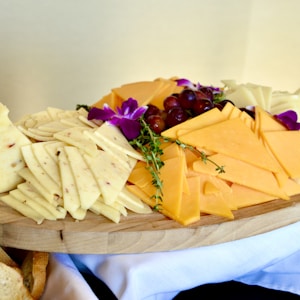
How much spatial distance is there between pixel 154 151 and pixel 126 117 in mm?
167

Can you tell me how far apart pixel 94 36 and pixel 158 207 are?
5.05ft

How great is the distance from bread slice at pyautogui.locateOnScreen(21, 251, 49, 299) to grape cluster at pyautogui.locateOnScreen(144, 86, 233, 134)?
38cm

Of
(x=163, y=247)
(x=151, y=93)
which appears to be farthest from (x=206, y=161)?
(x=151, y=93)

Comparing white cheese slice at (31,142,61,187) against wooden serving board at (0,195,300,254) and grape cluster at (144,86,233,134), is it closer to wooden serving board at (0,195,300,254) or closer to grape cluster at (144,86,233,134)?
wooden serving board at (0,195,300,254)

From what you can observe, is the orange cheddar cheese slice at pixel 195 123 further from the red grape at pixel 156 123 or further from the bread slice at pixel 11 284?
the bread slice at pixel 11 284

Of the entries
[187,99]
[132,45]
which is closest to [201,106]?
[187,99]

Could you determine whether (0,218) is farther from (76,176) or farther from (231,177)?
(231,177)

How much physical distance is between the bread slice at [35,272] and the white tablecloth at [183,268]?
0.01 m

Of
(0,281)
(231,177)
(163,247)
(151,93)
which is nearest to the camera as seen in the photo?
(0,281)

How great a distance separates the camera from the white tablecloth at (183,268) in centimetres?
76

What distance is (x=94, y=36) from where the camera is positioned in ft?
7.19

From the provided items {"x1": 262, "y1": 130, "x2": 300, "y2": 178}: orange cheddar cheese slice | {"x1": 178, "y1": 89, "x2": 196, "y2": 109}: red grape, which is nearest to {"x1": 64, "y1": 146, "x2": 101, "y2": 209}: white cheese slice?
{"x1": 178, "y1": 89, "x2": 196, "y2": 109}: red grape

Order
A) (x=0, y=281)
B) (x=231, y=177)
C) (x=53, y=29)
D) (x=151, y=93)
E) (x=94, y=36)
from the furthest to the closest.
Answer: (x=94, y=36) < (x=53, y=29) < (x=151, y=93) < (x=231, y=177) < (x=0, y=281)

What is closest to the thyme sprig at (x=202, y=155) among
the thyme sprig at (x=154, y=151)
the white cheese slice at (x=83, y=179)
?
the thyme sprig at (x=154, y=151)
